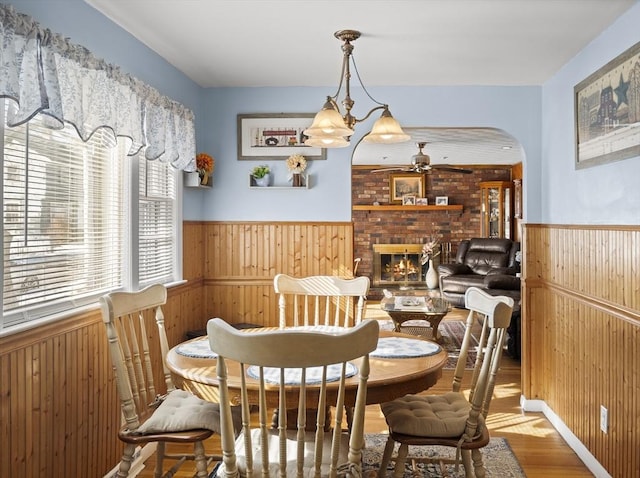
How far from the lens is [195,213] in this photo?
4137 millimetres

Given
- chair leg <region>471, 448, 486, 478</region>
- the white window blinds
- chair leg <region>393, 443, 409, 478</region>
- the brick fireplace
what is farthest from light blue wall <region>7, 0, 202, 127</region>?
the brick fireplace

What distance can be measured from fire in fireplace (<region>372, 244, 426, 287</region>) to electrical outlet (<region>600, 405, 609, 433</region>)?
23.6ft

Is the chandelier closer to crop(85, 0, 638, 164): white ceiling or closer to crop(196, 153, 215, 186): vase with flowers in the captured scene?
crop(85, 0, 638, 164): white ceiling

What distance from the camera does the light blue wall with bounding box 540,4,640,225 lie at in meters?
2.66

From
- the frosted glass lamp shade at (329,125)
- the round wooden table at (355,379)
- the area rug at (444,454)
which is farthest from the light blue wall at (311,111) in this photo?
the round wooden table at (355,379)

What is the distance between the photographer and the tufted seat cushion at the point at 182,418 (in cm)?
221

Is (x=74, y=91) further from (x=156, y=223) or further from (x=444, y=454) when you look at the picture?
(x=444, y=454)

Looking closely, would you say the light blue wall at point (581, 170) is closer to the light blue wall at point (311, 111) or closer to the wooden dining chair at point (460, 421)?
the light blue wall at point (311, 111)

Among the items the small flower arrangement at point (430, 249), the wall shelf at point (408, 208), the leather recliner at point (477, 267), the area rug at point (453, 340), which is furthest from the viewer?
the wall shelf at point (408, 208)

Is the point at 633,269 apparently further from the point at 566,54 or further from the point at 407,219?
the point at 407,219

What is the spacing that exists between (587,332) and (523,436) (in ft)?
2.80

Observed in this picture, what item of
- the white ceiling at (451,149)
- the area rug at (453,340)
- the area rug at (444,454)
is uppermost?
the white ceiling at (451,149)

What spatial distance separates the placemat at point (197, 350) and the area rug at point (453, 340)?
3.07m

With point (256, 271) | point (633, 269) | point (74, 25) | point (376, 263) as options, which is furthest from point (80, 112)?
point (376, 263)
